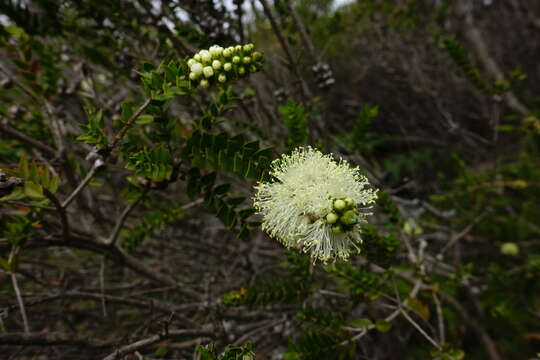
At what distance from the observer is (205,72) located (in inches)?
47.4

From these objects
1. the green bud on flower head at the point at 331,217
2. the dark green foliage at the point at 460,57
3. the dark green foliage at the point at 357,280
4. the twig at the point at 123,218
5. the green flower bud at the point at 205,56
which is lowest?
the dark green foliage at the point at 357,280

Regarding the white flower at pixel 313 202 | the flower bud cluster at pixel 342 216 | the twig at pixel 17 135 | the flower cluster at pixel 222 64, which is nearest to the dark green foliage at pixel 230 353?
the white flower at pixel 313 202

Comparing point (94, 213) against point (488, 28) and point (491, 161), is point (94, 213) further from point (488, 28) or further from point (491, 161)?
point (488, 28)

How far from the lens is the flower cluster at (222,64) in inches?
47.6

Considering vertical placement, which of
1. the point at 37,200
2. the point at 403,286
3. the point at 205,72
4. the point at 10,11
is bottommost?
the point at 403,286

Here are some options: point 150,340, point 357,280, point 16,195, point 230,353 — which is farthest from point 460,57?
point 16,195

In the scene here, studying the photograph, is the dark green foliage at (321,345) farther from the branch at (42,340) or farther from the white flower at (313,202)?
the branch at (42,340)

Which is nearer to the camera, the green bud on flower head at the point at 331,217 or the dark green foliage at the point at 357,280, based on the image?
the green bud on flower head at the point at 331,217

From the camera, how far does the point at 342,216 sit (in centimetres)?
119

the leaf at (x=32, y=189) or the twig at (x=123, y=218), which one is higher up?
the leaf at (x=32, y=189)

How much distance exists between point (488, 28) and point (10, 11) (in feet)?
25.2

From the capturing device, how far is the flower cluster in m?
1.21

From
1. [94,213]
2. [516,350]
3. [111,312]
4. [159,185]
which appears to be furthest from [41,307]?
[516,350]

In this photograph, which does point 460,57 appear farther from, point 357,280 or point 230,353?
point 230,353
